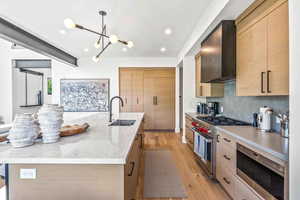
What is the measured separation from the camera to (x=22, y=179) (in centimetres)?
110

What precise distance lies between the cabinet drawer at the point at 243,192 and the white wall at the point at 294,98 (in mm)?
501

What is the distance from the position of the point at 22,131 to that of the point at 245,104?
115 inches

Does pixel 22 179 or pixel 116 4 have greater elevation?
pixel 116 4

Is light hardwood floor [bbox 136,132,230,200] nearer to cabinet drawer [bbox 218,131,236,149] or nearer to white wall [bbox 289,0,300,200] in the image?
cabinet drawer [bbox 218,131,236,149]

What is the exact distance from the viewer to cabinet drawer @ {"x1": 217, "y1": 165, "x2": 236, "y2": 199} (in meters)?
1.96

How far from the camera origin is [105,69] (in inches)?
247

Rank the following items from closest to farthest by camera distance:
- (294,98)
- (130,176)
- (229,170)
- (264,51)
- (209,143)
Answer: (294,98), (130,176), (264,51), (229,170), (209,143)

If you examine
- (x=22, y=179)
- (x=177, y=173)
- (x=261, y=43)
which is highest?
(x=261, y=43)

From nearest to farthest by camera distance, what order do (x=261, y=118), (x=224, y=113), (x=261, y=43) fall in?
(x=261, y=43) < (x=261, y=118) < (x=224, y=113)

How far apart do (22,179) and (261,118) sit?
2.47m

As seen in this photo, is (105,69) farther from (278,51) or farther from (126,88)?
(278,51)

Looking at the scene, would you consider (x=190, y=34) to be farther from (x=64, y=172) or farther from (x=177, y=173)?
(x=64, y=172)

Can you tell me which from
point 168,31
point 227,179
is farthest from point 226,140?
point 168,31

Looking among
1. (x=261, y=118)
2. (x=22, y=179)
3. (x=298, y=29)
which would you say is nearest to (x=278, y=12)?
(x=298, y=29)
